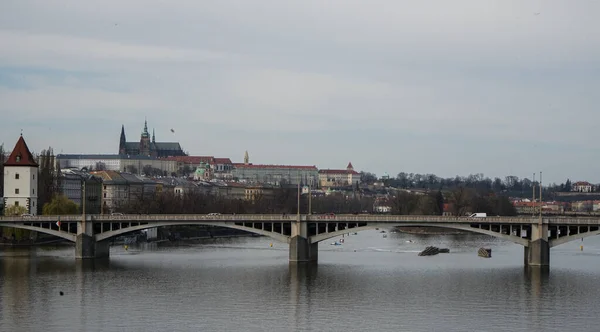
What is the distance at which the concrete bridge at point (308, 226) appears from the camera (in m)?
79.8

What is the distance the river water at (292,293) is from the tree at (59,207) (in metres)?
13.7

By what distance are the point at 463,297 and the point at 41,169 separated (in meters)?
71.7

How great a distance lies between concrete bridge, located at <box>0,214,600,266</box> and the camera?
3142 inches

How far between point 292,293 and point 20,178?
4471cm

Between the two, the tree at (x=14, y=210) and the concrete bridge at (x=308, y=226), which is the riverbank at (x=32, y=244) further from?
the concrete bridge at (x=308, y=226)

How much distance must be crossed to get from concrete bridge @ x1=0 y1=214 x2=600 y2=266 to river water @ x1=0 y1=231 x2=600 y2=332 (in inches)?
74.8

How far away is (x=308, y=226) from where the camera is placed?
8538cm

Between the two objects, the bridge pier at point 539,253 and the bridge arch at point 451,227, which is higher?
the bridge arch at point 451,227

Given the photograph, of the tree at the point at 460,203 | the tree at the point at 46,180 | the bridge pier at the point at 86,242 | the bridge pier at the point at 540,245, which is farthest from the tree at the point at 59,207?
the tree at the point at 460,203

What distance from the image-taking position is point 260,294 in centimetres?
6525

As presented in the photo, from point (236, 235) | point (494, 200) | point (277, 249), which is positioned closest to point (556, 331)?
point (277, 249)

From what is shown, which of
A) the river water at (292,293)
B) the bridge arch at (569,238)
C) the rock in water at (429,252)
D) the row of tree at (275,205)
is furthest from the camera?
the row of tree at (275,205)

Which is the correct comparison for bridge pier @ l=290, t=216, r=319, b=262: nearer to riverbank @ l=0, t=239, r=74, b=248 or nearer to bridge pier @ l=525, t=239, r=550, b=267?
bridge pier @ l=525, t=239, r=550, b=267

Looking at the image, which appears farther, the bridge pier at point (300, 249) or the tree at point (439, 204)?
the tree at point (439, 204)
